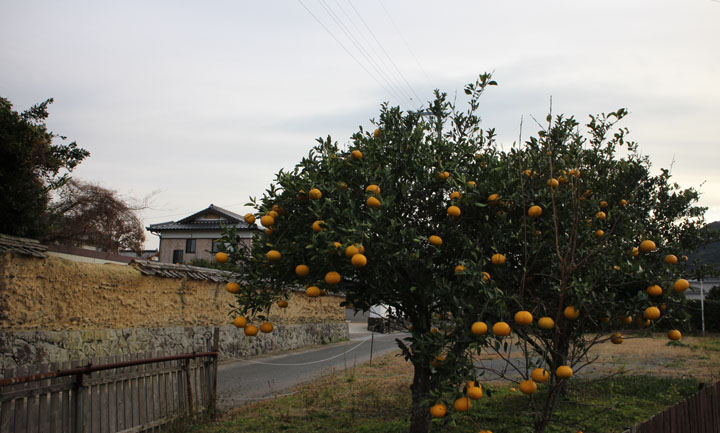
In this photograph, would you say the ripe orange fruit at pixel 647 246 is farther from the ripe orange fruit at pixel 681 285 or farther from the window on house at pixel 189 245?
the window on house at pixel 189 245

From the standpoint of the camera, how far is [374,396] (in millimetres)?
8062

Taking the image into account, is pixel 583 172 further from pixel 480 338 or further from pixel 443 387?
pixel 443 387

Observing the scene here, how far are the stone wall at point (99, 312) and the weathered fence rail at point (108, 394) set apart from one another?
4.09 m

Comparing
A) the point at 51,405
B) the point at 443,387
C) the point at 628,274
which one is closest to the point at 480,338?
the point at 443,387

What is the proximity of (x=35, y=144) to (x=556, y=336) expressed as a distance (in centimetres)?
1118

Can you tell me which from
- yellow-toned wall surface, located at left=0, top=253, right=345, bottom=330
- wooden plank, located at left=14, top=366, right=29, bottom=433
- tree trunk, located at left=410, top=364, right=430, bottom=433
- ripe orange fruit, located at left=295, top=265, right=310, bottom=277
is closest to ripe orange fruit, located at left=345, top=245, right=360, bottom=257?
ripe orange fruit, located at left=295, top=265, right=310, bottom=277

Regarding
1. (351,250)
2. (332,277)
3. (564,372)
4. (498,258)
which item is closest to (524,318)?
(564,372)

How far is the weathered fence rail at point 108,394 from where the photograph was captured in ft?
14.9

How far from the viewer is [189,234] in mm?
36188

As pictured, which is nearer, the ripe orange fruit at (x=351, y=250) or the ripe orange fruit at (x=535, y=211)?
the ripe orange fruit at (x=351, y=250)

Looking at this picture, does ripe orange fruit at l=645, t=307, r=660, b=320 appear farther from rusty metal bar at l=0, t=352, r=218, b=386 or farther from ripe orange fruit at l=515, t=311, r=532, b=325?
rusty metal bar at l=0, t=352, r=218, b=386

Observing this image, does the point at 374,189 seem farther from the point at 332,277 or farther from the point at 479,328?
the point at 479,328

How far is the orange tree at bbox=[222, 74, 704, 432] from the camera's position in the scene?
3.36 meters

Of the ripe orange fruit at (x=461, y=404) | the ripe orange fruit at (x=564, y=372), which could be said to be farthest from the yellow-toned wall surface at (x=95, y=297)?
the ripe orange fruit at (x=564, y=372)
